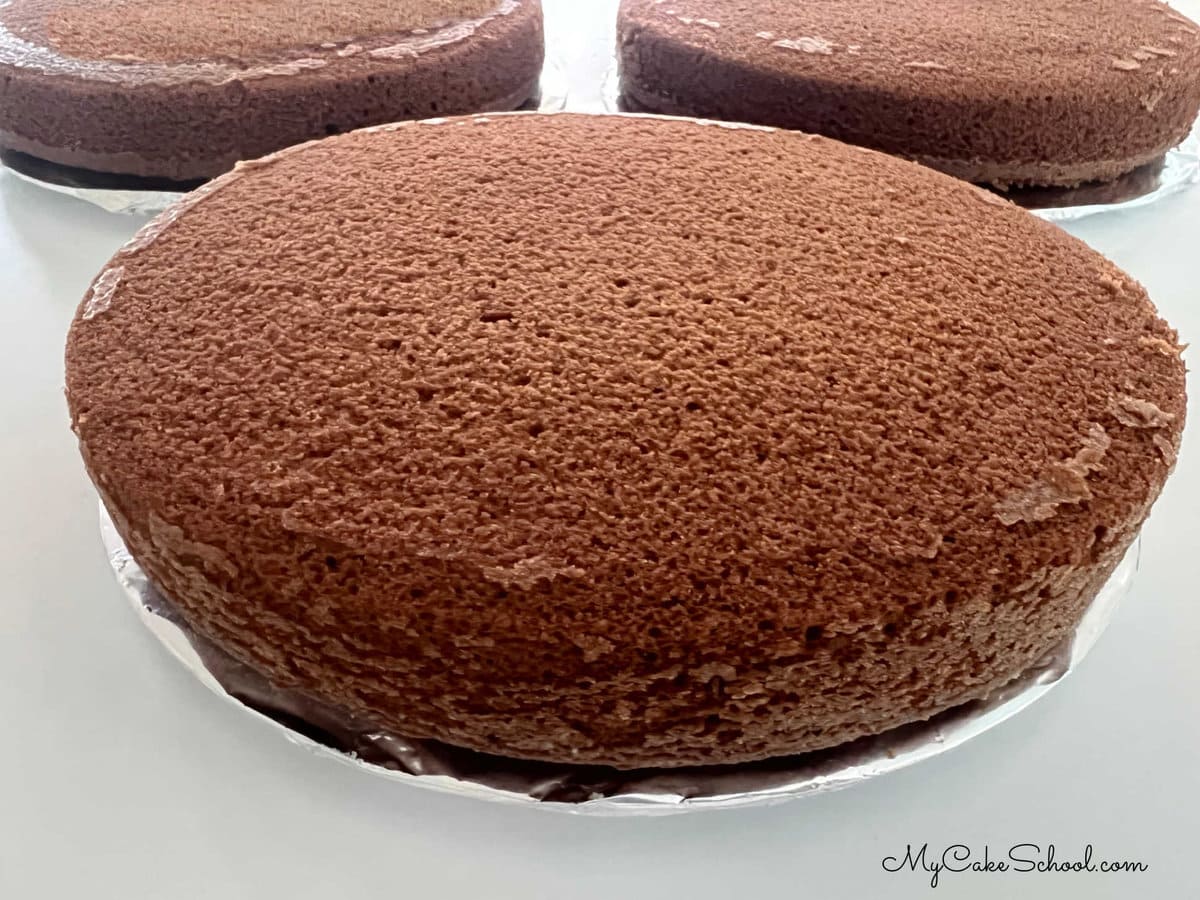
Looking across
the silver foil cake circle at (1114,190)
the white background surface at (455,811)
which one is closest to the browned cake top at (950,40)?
the silver foil cake circle at (1114,190)

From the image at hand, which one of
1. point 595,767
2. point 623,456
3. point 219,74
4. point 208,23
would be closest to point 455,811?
point 595,767

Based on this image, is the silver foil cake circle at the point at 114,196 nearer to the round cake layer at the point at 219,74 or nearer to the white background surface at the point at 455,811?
the round cake layer at the point at 219,74

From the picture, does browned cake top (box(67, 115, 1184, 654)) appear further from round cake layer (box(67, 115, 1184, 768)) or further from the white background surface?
the white background surface

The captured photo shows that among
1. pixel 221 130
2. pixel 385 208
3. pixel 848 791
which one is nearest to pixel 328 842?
pixel 848 791

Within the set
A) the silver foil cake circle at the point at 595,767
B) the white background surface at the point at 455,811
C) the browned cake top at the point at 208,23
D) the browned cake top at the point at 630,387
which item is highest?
the browned cake top at the point at 208,23

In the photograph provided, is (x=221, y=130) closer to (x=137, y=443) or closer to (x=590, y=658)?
(x=137, y=443)

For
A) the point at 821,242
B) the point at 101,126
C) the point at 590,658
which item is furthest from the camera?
the point at 101,126

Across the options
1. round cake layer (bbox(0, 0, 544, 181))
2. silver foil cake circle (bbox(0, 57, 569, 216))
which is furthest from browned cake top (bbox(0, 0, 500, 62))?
silver foil cake circle (bbox(0, 57, 569, 216))
